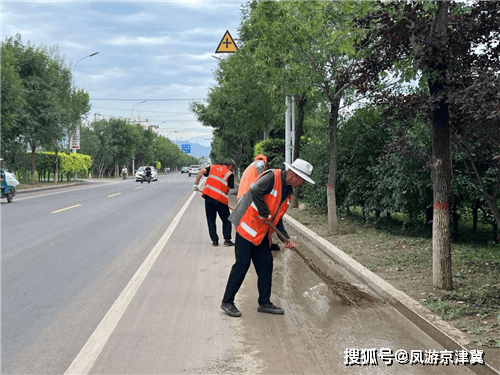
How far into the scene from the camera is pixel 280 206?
5.71 meters

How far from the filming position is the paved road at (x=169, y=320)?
4.34 metres

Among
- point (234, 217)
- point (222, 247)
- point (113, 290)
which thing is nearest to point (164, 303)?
point (113, 290)

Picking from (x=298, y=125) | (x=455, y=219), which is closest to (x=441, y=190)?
(x=455, y=219)

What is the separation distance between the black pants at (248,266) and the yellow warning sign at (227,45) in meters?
16.9

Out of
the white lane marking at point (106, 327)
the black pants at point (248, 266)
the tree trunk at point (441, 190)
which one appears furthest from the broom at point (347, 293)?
the white lane marking at point (106, 327)

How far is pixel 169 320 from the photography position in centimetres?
547

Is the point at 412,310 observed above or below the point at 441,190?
below

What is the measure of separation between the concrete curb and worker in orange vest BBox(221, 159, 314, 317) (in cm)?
142

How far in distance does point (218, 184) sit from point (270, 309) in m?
4.83

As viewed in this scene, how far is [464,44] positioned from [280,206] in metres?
3.12

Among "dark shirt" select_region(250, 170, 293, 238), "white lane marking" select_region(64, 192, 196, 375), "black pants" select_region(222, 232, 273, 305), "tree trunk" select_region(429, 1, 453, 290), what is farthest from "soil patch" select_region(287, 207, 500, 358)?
"white lane marking" select_region(64, 192, 196, 375)

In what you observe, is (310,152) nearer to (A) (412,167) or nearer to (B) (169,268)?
(A) (412,167)

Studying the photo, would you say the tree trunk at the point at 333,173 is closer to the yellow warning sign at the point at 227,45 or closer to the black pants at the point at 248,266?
the black pants at the point at 248,266

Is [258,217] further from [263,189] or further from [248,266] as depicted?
[248,266]
